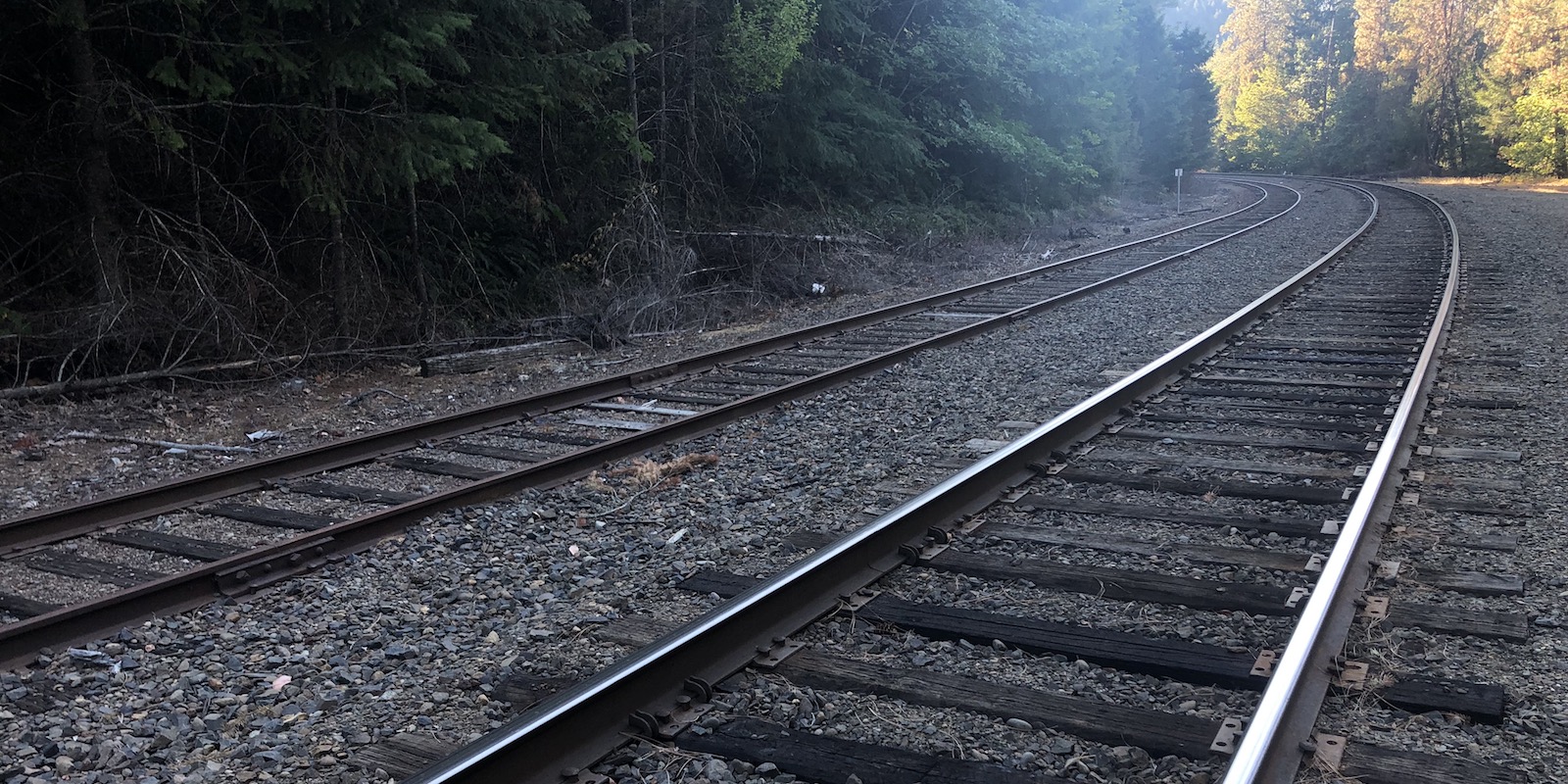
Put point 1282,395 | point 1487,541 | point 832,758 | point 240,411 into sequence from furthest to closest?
1. point 240,411
2. point 1282,395
3. point 1487,541
4. point 832,758

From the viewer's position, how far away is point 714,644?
3.83 metres

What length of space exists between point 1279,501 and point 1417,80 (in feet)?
223

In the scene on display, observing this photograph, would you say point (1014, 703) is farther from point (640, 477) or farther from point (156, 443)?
point (156, 443)

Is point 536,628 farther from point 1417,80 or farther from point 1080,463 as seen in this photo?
point 1417,80

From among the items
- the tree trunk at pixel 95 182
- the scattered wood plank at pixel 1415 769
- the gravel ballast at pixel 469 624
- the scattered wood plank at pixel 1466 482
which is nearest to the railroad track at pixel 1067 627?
the scattered wood plank at pixel 1415 769

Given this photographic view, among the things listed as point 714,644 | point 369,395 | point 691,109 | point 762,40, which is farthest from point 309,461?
point 762,40

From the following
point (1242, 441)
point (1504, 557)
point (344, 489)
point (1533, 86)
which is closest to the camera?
point (1504, 557)

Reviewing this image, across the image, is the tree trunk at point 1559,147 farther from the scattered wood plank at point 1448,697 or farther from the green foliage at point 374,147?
the scattered wood plank at point 1448,697

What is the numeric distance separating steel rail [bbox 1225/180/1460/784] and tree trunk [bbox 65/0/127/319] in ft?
31.4

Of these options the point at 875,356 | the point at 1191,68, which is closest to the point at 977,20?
the point at 875,356

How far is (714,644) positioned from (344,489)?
3.48 meters

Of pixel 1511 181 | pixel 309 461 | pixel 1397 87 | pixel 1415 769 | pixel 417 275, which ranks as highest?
pixel 1397 87

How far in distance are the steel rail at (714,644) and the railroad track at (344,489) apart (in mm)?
2278

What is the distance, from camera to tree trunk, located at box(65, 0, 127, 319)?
30.8 ft
